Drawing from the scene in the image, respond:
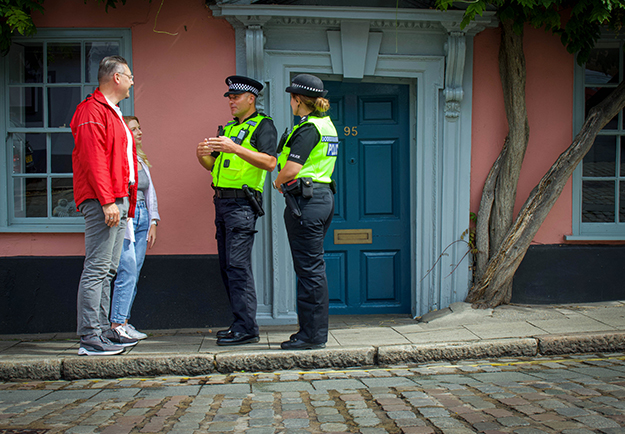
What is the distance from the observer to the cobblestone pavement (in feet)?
9.14

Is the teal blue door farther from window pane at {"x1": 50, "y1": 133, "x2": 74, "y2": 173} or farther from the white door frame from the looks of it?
window pane at {"x1": 50, "y1": 133, "x2": 74, "y2": 173}

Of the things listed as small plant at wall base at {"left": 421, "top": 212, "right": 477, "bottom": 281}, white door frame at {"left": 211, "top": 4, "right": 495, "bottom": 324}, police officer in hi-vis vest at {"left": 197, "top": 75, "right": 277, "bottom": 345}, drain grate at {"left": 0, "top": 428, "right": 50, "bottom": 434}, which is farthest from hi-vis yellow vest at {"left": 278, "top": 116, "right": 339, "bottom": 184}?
drain grate at {"left": 0, "top": 428, "right": 50, "bottom": 434}

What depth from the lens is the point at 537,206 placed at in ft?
17.4

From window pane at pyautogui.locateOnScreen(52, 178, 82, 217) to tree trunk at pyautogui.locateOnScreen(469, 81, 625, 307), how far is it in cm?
415

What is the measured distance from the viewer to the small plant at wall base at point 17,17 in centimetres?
460

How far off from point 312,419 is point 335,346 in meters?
1.34

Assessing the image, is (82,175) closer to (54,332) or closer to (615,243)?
(54,332)

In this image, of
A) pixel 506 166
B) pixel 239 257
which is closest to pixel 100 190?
pixel 239 257

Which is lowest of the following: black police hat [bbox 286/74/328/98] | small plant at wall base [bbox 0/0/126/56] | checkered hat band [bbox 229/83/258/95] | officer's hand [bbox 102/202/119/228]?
officer's hand [bbox 102/202/119/228]

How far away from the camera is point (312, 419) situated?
2.91 meters

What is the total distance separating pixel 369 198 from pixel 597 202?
8.00 ft

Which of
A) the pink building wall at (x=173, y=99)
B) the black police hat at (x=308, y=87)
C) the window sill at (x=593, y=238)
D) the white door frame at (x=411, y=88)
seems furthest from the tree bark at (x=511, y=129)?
the pink building wall at (x=173, y=99)

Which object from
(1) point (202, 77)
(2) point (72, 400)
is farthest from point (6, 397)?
(1) point (202, 77)

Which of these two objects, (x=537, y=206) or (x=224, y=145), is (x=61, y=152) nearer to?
(x=224, y=145)
